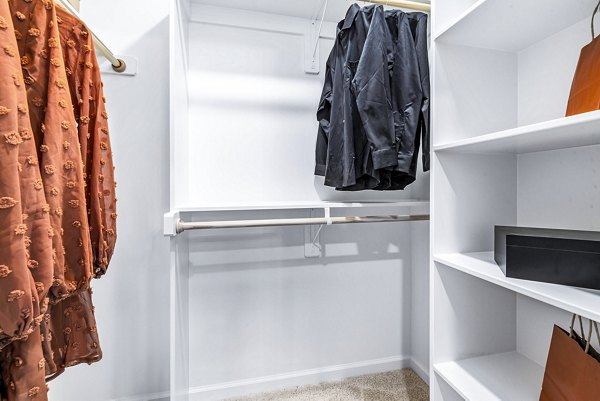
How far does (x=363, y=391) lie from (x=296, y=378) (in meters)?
0.36

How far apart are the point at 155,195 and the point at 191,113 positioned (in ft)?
1.44

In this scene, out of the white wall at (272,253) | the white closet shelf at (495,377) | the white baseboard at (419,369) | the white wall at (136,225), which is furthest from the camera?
the white baseboard at (419,369)

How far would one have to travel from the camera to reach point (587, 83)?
0.73 metres

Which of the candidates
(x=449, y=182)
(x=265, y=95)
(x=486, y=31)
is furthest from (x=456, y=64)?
(x=265, y=95)

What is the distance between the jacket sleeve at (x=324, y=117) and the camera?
139cm

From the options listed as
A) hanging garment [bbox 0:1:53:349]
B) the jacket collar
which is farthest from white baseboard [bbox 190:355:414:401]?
the jacket collar

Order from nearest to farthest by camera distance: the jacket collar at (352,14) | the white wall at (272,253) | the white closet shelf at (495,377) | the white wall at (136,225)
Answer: the white closet shelf at (495,377) < the jacket collar at (352,14) < the white wall at (136,225) < the white wall at (272,253)

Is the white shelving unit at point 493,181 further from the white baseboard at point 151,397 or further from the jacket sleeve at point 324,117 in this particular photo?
the white baseboard at point 151,397

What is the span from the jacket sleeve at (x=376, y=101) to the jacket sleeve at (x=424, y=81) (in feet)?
0.45

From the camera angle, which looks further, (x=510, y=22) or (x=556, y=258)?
(x=510, y=22)

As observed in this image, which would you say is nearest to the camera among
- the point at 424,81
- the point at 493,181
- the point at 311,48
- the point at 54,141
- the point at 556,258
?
the point at 54,141

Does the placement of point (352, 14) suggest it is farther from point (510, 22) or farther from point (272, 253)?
point (272, 253)

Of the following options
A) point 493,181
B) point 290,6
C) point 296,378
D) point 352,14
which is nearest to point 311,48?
point 290,6

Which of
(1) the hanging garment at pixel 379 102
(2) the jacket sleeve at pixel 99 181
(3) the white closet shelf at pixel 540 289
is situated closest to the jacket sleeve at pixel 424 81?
(1) the hanging garment at pixel 379 102
